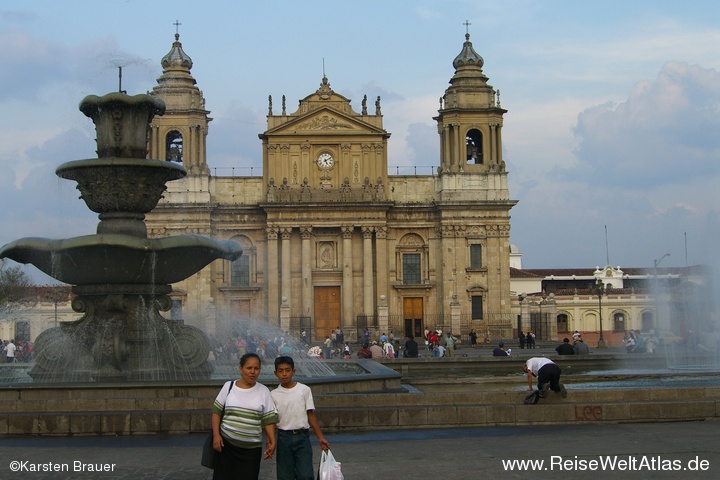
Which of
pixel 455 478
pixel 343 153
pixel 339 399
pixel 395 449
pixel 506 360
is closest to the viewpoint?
pixel 455 478

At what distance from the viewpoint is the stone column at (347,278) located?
5422 cm

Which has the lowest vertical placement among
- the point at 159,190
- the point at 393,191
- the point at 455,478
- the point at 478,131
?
the point at 455,478

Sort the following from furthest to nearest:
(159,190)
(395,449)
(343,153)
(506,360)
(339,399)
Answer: (343,153) → (506,360) → (159,190) → (339,399) → (395,449)

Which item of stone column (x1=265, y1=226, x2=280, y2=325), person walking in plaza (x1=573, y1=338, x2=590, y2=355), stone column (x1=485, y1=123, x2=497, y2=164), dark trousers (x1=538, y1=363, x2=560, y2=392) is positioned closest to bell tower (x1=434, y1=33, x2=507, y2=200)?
stone column (x1=485, y1=123, x2=497, y2=164)

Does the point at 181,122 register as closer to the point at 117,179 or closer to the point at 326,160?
the point at 326,160

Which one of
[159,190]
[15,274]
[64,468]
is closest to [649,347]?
[159,190]

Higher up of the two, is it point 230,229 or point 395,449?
point 230,229

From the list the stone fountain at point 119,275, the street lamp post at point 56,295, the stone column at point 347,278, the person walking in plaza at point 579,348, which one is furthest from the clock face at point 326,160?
the stone fountain at point 119,275

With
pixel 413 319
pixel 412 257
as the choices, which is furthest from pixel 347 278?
pixel 413 319

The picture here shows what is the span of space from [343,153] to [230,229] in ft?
26.2

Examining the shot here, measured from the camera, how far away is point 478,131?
5725cm

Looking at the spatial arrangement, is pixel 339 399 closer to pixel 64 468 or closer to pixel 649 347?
pixel 64 468

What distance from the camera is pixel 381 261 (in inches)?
2170

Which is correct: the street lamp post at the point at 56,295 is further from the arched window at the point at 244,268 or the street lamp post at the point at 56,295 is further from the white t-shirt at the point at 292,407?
the white t-shirt at the point at 292,407
